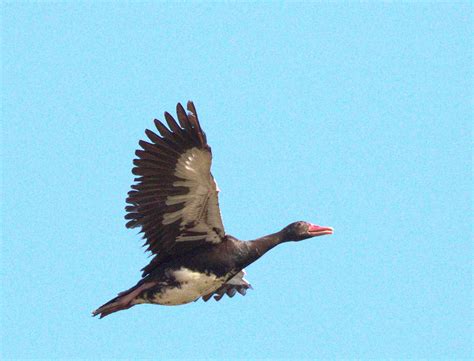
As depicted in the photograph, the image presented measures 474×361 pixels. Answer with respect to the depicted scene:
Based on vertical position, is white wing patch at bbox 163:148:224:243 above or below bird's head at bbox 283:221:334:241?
above

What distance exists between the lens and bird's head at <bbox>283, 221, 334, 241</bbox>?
15.2 m

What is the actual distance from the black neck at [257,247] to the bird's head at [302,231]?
235 millimetres

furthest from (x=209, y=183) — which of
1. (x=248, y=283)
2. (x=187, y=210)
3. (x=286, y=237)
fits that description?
(x=248, y=283)

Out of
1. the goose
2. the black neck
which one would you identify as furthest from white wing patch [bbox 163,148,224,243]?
the black neck

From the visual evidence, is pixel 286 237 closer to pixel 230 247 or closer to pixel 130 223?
pixel 230 247

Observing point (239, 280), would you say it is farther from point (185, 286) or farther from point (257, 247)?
point (185, 286)

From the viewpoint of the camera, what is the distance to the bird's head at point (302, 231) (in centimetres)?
1519

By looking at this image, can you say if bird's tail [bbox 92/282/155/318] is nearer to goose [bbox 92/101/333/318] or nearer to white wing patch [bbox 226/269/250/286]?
goose [bbox 92/101/333/318]

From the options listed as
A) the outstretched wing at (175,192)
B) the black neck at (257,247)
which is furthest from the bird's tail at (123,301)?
the black neck at (257,247)

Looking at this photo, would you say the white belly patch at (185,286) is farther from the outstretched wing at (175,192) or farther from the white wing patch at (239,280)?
the white wing patch at (239,280)

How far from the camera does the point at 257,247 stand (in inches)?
583

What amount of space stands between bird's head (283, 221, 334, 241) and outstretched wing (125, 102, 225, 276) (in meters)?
0.96

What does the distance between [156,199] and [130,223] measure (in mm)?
467

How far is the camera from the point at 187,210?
574 inches
